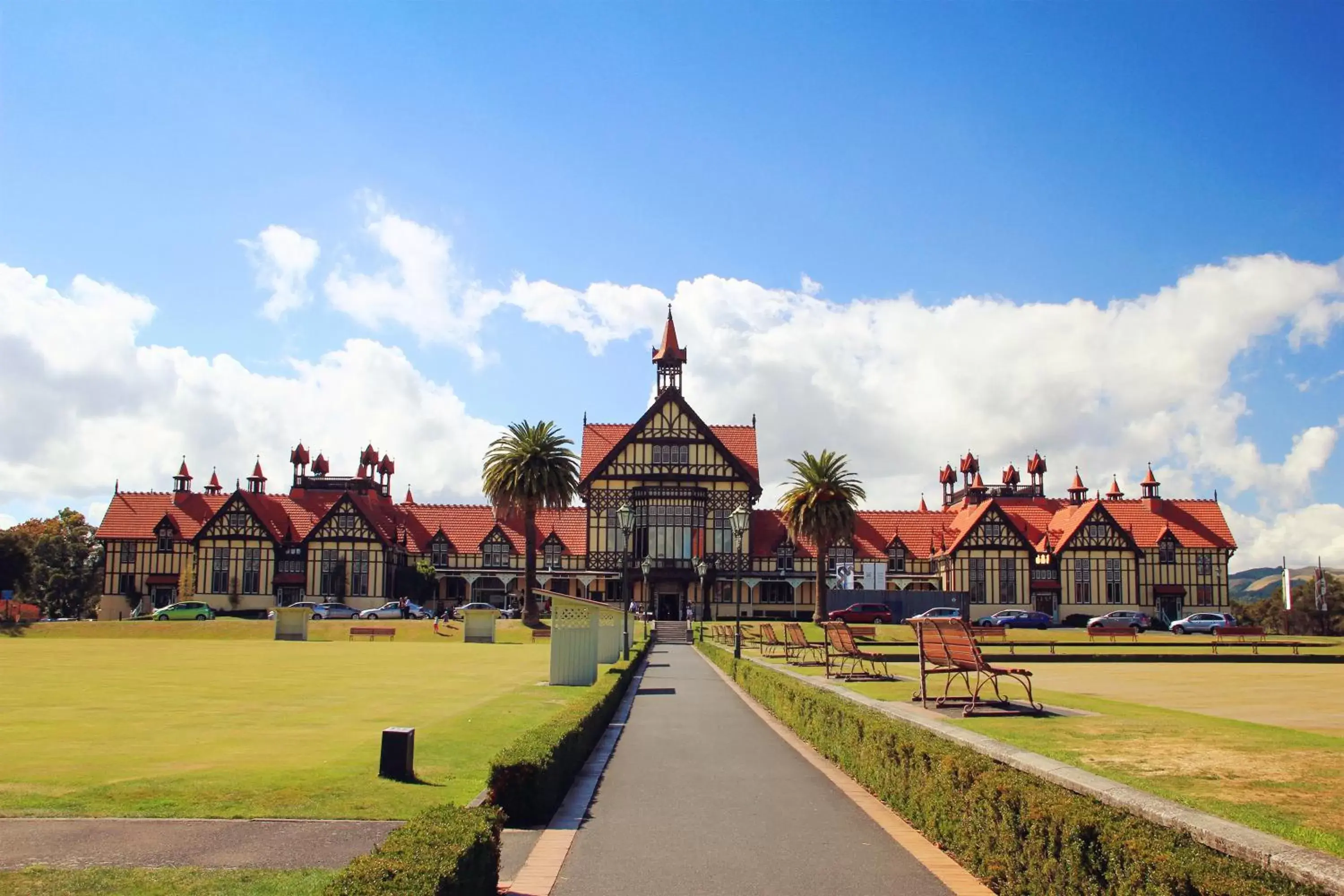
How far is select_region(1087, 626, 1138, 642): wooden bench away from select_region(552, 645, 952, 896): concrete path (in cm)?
3360

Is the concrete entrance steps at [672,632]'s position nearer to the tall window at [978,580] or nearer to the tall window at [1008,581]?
the tall window at [978,580]

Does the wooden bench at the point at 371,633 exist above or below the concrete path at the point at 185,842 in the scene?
below

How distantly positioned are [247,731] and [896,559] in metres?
73.6

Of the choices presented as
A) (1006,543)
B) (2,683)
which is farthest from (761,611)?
(2,683)

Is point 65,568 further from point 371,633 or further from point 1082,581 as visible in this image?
point 1082,581

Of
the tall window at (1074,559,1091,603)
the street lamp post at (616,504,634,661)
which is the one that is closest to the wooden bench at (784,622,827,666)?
the street lamp post at (616,504,634,661)

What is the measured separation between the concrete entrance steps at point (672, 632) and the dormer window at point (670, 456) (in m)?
13.4

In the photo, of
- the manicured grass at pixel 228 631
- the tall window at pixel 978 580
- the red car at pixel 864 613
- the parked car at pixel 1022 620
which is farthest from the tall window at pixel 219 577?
the tall window at pixel 978 580

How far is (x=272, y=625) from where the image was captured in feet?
193

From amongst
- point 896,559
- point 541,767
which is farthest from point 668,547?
point 541,767

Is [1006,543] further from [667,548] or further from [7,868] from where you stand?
[7,868]

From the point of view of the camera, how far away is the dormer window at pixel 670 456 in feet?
263

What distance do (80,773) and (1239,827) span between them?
11.9 m

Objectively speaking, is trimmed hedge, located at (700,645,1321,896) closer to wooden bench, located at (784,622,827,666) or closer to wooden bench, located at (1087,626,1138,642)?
wooden bench, located at (784,622,827,666)
